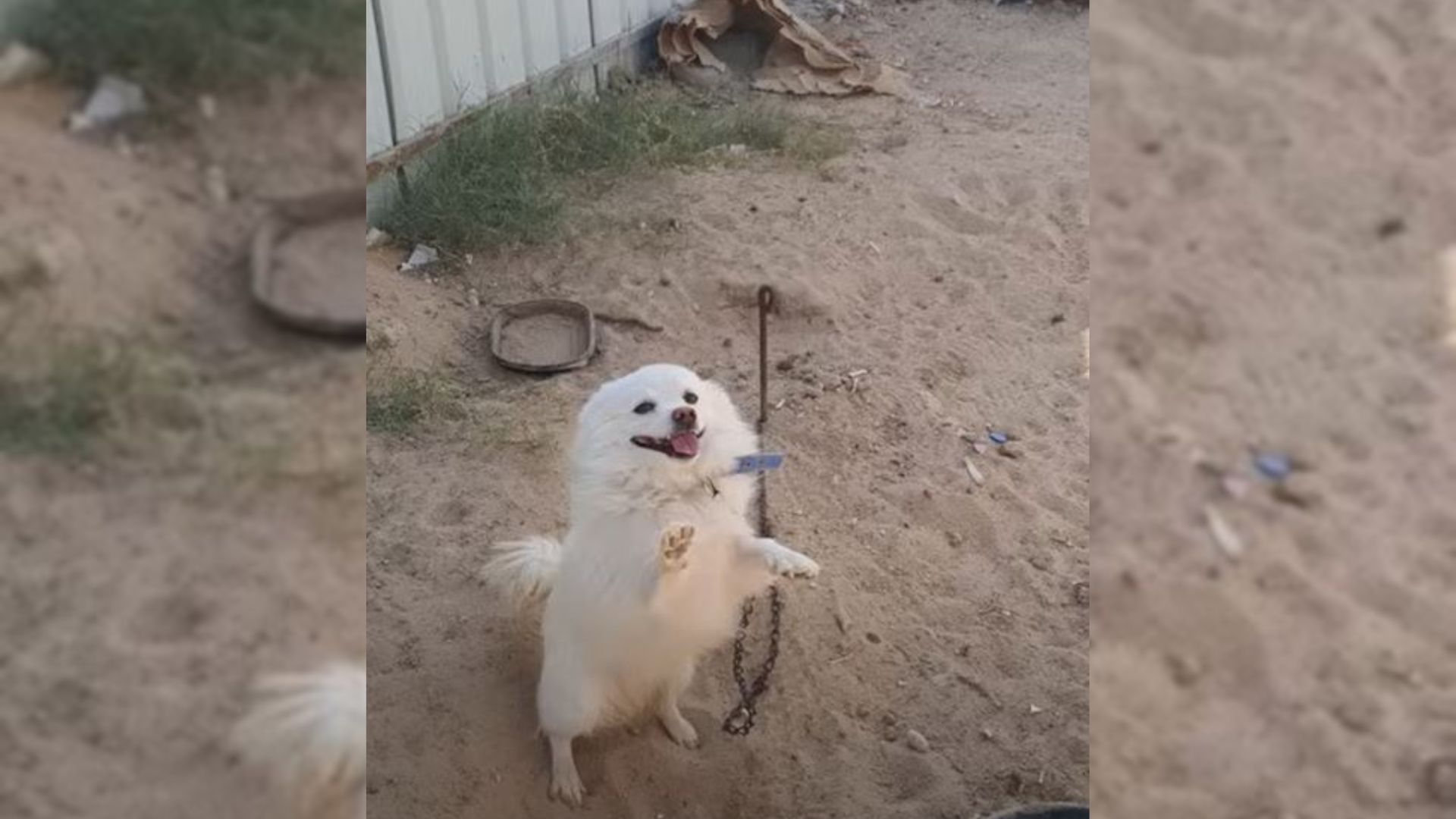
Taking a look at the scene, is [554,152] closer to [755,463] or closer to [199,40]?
[755,463]

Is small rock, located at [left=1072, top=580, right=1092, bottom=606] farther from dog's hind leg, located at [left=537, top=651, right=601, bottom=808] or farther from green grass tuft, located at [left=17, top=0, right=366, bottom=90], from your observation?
green grass tuft, located at [left=17, top=0, right=366, bottom=90]

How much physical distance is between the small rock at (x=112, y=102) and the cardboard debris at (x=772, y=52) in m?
5.14

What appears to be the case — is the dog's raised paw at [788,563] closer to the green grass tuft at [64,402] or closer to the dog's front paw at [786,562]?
the dog's front paw at [786,562]

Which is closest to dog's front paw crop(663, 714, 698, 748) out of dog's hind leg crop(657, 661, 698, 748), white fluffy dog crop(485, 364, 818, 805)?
dog's hind leg crop(657, 661, 698, 748)

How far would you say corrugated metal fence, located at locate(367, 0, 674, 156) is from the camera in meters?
4.02

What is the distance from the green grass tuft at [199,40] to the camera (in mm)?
603

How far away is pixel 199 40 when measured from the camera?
0.60 metres

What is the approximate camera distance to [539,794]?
2.21 meters

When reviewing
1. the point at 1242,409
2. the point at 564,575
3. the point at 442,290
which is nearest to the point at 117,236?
the point at 1242,409

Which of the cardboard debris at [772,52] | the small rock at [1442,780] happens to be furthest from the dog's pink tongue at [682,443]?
the cardboard debris at [772,52]

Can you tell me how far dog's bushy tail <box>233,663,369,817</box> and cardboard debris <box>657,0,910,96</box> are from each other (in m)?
5.20

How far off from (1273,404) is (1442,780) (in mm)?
635

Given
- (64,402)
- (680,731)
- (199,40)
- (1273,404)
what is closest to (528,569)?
(680,731)

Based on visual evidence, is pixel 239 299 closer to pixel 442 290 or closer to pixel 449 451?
pixel 449 451
